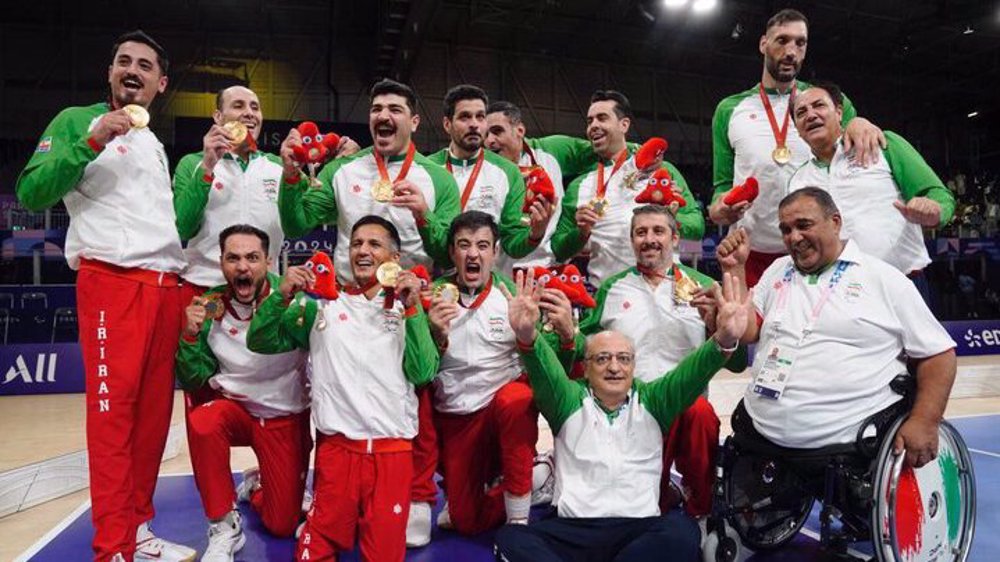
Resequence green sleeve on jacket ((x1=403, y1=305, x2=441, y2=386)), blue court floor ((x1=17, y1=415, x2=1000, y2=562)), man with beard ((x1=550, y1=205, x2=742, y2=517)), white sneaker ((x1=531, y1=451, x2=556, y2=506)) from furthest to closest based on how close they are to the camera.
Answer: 1. white sneaker ((x1=531, y1=451, x2=556, y2=506))
2. man with beard ((x1=550, y1=205, x2=742, y2=517))
3. blue court floor ((x1=17, y1=415, x2=1000, y2=562))
4. green sleeve on jacket ((x1=403, y1=305, x2=441, y2=386))

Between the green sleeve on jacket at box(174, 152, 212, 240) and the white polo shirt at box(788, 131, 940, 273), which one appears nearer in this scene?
the white polo shirt at box(788, 131, 940, 273)

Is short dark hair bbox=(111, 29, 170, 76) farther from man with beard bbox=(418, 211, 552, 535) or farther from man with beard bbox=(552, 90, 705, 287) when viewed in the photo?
man with beard bbox=(552, 90, 705, 287)

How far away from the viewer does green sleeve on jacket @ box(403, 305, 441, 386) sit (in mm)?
3555

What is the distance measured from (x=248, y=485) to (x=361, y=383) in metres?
1.74

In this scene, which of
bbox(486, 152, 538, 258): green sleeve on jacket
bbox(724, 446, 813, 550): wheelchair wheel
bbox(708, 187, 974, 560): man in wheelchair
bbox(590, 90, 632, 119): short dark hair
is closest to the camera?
bbox(708, 187, 974, 560): man in wheelchair

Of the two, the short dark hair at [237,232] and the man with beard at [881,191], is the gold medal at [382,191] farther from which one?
the man with beard at [881,191]

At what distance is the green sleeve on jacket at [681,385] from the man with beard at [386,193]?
1.47 m

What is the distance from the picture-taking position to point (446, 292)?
3.85 meters

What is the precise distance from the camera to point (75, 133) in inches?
138

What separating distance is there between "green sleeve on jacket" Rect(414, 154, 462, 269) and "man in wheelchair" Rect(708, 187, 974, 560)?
5.74 feet

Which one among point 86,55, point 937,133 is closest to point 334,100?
point 86,55

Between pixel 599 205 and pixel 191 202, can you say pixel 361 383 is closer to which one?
pixel 191 202

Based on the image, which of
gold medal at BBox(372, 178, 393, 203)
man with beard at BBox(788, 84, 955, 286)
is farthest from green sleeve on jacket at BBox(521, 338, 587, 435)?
man with beard at BBox(788, 84, 955, 286)

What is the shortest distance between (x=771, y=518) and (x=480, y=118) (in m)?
2.90
